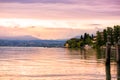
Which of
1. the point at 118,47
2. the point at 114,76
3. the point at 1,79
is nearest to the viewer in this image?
the point at 1,79

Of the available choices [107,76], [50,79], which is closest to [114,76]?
[107,76]

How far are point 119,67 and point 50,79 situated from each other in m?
15.0

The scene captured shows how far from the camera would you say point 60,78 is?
44.2 metres

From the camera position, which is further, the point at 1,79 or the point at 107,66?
the point at 107,66

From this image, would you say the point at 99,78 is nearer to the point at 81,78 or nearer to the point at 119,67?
the point at 81,78

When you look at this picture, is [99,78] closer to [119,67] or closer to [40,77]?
[40,77]

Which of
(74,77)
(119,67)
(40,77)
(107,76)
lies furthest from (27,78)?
(119,67)

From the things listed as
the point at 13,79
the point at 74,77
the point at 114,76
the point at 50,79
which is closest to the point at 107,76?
the point at 114,76

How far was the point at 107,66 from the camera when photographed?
58.0 metres

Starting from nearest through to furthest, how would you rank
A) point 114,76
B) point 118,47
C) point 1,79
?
point 1,79 < point 114,76 < point 118,47

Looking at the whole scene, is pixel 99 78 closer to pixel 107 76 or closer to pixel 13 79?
pixel 107 76

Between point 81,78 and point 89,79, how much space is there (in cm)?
132

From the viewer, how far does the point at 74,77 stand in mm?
45125

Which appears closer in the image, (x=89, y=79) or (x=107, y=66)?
(x=89, y=79)
